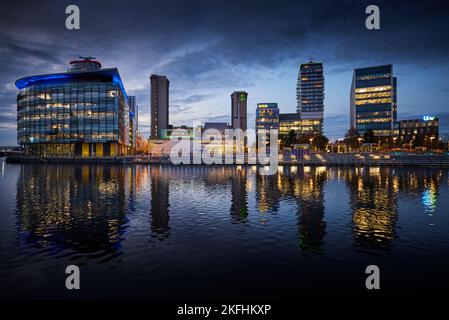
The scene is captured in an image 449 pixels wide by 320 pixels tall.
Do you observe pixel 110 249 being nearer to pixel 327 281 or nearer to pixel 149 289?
pixel 149 289

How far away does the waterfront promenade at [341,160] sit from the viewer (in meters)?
108

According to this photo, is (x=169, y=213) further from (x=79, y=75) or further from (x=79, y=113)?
(x=79, y=75)

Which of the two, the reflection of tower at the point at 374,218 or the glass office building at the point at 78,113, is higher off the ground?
the glass office building at the point at 78,113

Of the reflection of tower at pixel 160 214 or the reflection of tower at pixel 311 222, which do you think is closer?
the reflection of tower at pixel 311 222

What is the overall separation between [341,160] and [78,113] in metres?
126

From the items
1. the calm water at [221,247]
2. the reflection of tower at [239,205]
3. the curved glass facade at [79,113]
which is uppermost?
the curved glass facade at [79,113]

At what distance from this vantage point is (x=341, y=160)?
4500 inches

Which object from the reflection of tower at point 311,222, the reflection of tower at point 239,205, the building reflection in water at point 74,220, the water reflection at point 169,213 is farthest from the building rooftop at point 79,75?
the reflection of tower at point 311,222

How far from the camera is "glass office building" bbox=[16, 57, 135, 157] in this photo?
146125 millimetres

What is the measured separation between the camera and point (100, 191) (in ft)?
130

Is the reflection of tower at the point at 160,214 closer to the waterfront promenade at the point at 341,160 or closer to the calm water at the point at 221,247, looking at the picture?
the calm water at the point at 221,247

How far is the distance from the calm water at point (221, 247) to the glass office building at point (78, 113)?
402 ft
